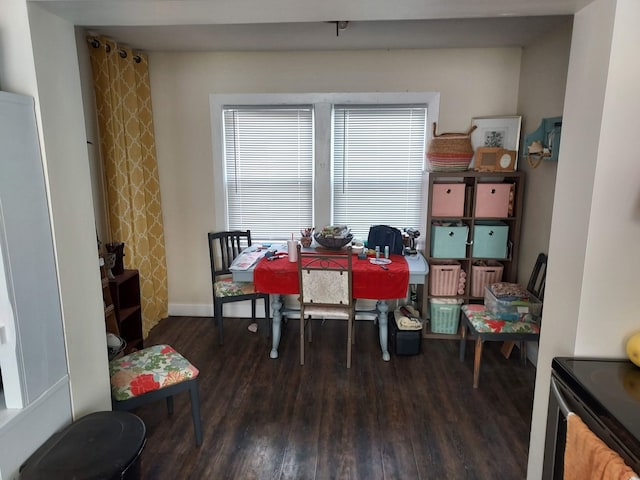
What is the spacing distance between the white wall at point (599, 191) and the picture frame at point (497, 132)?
6.20 feet

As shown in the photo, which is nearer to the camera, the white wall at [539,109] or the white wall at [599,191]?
the white wall at [599,191]

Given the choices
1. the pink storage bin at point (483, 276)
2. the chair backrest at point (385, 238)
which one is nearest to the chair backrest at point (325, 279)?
the chair backrest at point (385, 238)

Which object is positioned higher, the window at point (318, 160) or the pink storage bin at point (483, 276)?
the window at point (318, 160)

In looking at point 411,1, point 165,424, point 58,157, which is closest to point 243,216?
point 165,424

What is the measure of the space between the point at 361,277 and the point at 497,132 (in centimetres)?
172

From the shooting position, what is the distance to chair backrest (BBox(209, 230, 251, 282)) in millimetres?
3615

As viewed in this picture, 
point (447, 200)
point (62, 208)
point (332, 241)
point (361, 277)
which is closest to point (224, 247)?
point (332, 241)

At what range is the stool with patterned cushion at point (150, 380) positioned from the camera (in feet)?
6.56

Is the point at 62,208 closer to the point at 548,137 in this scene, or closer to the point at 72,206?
the point at 72,206

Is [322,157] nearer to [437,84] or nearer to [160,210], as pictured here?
[437,84]

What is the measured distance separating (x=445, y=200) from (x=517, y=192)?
1.88ft

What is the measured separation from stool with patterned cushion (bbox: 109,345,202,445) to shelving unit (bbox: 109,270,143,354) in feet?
2.80

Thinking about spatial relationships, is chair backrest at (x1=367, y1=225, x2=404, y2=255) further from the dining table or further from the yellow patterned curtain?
the yellow patterned curtain

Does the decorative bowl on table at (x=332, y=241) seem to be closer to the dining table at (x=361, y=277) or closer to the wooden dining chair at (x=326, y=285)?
the dining table at (x=361, y=277)
